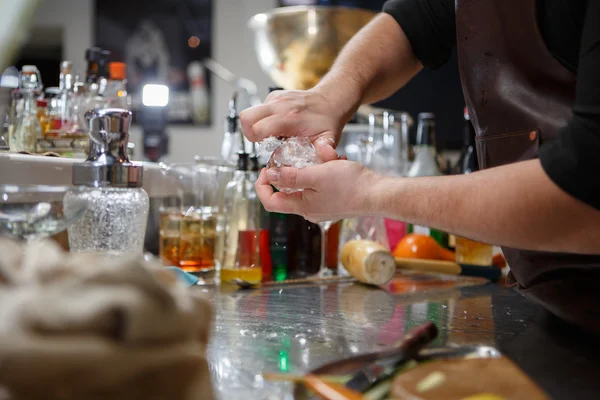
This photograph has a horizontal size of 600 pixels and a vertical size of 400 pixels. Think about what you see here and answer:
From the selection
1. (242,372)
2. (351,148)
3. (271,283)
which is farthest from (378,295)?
(351,148)

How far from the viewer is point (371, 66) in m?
1.26

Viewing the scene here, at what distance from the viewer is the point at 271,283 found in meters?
1.41

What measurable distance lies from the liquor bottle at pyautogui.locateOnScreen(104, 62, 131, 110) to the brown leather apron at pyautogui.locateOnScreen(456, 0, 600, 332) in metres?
0.98

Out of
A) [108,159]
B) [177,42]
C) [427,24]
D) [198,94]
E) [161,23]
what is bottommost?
[108,159]

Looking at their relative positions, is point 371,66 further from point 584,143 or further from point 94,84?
point 94,84

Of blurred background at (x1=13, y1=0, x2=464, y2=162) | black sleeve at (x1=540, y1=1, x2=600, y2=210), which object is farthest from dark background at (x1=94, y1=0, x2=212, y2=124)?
black sleeve at (x1=540, y1=1, x2=600, y2=210)

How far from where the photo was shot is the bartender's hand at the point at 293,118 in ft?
3.62

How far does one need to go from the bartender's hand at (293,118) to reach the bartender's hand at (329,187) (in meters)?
0.12

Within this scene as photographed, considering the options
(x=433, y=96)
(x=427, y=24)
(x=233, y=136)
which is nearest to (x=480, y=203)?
(x=427, y=24)

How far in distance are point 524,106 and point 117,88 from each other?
1.19 metres

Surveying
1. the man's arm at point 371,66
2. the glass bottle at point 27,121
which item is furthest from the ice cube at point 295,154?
the glass bottle at point 27,121

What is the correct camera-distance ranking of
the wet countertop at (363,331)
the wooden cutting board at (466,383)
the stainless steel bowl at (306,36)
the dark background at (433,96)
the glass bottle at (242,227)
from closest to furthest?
the wooden cutting board at (466,383) < the wet countertop at (363,331) < the glass bottle at (242,227) < the stainless steel bowl at (306,36) < the dark background at (433,96)

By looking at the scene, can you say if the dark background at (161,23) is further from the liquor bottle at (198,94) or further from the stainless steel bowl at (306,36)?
the stainless steel bowl at (306,36)

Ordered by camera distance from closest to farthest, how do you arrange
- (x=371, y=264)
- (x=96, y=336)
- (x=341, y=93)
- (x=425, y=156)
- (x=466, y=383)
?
1. (x=96, y=336)
2. (x=466, y=383)
3. (x=341, y=93)
4. (x=371, y=264)
5. (x=425, y=156)
